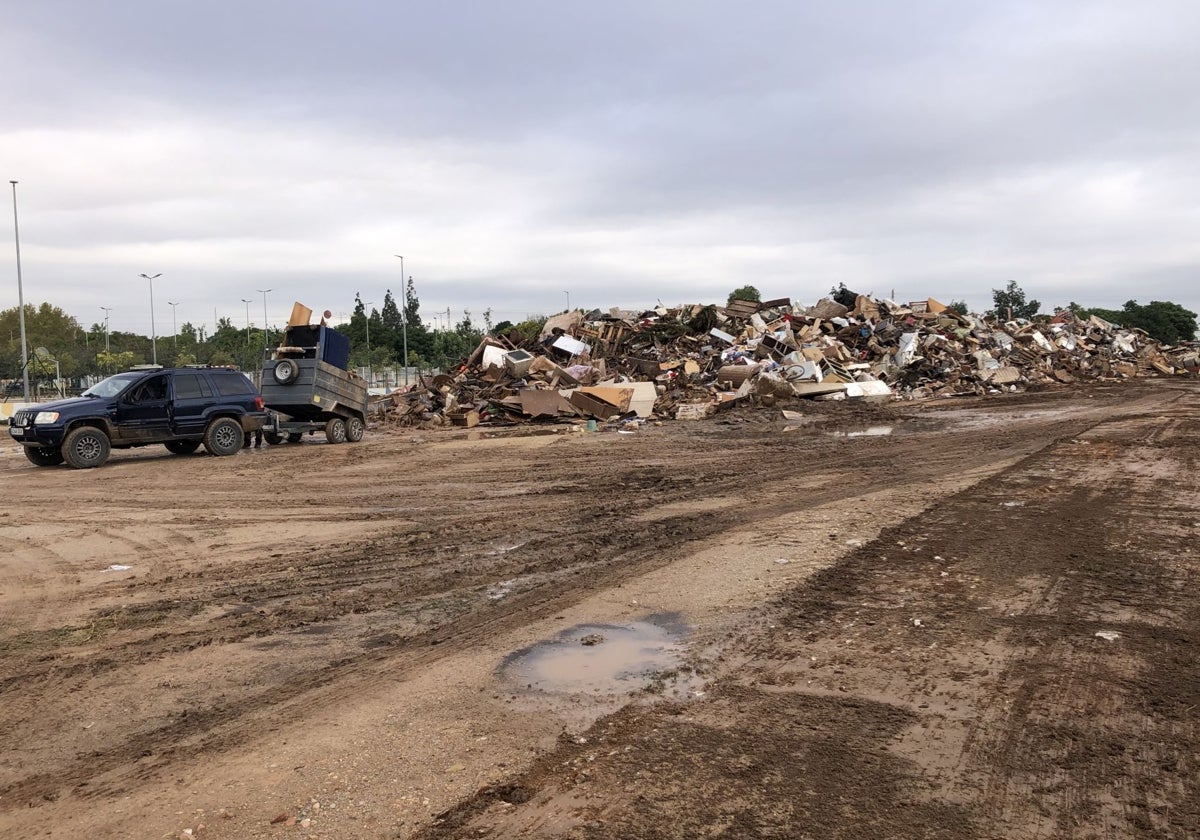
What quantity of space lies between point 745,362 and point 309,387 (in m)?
15.4

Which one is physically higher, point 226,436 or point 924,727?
point 226,436

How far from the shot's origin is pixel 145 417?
54.6 ft

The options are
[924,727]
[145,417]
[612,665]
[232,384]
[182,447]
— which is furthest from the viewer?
[182,447]

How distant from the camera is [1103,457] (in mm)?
14398

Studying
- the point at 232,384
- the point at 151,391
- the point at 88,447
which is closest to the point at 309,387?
the point at 232,384

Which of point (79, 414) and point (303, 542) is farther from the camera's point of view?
point (79, 414)

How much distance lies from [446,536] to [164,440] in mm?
10112

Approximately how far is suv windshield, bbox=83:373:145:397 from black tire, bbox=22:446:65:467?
53.2 inches

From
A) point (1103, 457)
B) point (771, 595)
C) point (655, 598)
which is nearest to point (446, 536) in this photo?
point (655, 598)

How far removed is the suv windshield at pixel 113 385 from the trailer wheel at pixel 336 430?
15.1ft

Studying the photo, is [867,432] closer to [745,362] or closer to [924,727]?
[745,362]

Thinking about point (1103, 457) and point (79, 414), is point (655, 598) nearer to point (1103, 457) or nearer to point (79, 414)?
point (1103, 457)

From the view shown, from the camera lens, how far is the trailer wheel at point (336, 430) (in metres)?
20.5

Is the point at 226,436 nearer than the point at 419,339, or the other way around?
the point at 226,436
